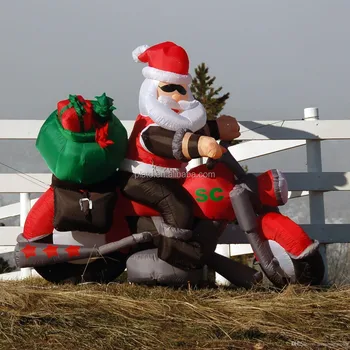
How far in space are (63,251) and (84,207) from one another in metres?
0.35

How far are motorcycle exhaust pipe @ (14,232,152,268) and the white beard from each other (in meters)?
0.67

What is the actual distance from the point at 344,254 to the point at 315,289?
2020mm

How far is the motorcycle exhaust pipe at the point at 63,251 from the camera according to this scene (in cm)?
448

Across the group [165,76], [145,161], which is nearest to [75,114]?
[145,161]

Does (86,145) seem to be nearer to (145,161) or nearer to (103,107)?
(103,107)

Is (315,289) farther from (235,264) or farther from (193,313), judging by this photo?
(193,313)

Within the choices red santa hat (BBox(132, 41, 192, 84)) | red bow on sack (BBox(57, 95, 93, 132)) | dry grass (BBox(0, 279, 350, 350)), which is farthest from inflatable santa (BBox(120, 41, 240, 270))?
dry grass (BBox(0, 279, 350, 350))

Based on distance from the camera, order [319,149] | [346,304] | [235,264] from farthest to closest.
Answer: [319,149], [235,264], [346,304]

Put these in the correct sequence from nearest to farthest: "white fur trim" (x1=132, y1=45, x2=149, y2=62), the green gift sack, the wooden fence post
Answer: the green gift sack < "white fur trim" (x1=132, y1=45, x2=149, y2=62) < the wooden fence post

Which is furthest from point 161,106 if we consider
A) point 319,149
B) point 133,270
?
point 319,149

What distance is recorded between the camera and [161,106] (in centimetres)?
448

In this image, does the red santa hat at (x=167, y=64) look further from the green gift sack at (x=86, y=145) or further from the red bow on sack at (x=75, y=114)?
the red bow on sack at (x=75, y=114)

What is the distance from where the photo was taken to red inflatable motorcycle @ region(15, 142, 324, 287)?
4512 mm

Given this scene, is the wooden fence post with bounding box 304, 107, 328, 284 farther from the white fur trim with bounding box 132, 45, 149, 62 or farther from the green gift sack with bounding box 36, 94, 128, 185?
the green gift sack with bounding box 36, 94, 128, 185
